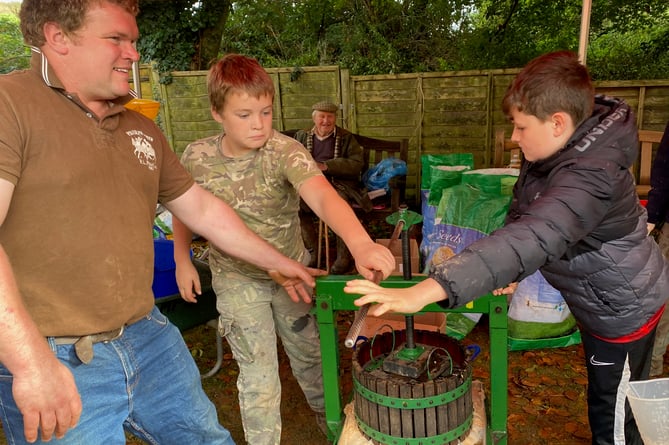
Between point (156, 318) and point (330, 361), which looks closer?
point (156, 318)

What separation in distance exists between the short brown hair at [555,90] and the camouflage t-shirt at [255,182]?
0.92 metres

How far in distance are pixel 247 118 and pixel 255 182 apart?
0.95 feet

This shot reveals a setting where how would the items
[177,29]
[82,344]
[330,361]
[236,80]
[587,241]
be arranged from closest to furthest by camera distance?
[82,344] → [587,241] → [330,361] → [236,80] → [177,29]

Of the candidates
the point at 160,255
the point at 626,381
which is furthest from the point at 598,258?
the point at 160,255

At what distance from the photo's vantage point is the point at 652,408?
1827 millimetres

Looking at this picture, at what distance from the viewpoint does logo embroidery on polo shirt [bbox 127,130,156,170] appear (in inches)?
71.2

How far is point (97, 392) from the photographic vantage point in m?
1.62

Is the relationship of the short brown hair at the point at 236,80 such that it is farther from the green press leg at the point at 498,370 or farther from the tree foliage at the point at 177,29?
the tree foliage at the point at 177,29

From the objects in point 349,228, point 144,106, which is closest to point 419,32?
point 144,106

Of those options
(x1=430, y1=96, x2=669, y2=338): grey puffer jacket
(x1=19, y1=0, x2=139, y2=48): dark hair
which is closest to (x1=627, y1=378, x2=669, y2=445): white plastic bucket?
(x1=430, y1=96, x2=669, y2=338): grey puffer jacket

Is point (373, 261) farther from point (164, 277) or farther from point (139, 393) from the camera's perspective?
point (164, 277)

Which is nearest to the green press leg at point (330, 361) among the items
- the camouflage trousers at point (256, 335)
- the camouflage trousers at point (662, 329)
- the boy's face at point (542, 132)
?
the camouflage trousers at point (256, 335)

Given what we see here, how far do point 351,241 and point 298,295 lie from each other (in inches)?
22.4

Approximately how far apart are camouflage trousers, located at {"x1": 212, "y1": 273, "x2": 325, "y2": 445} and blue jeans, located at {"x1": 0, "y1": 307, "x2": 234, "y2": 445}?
0.37 meters
